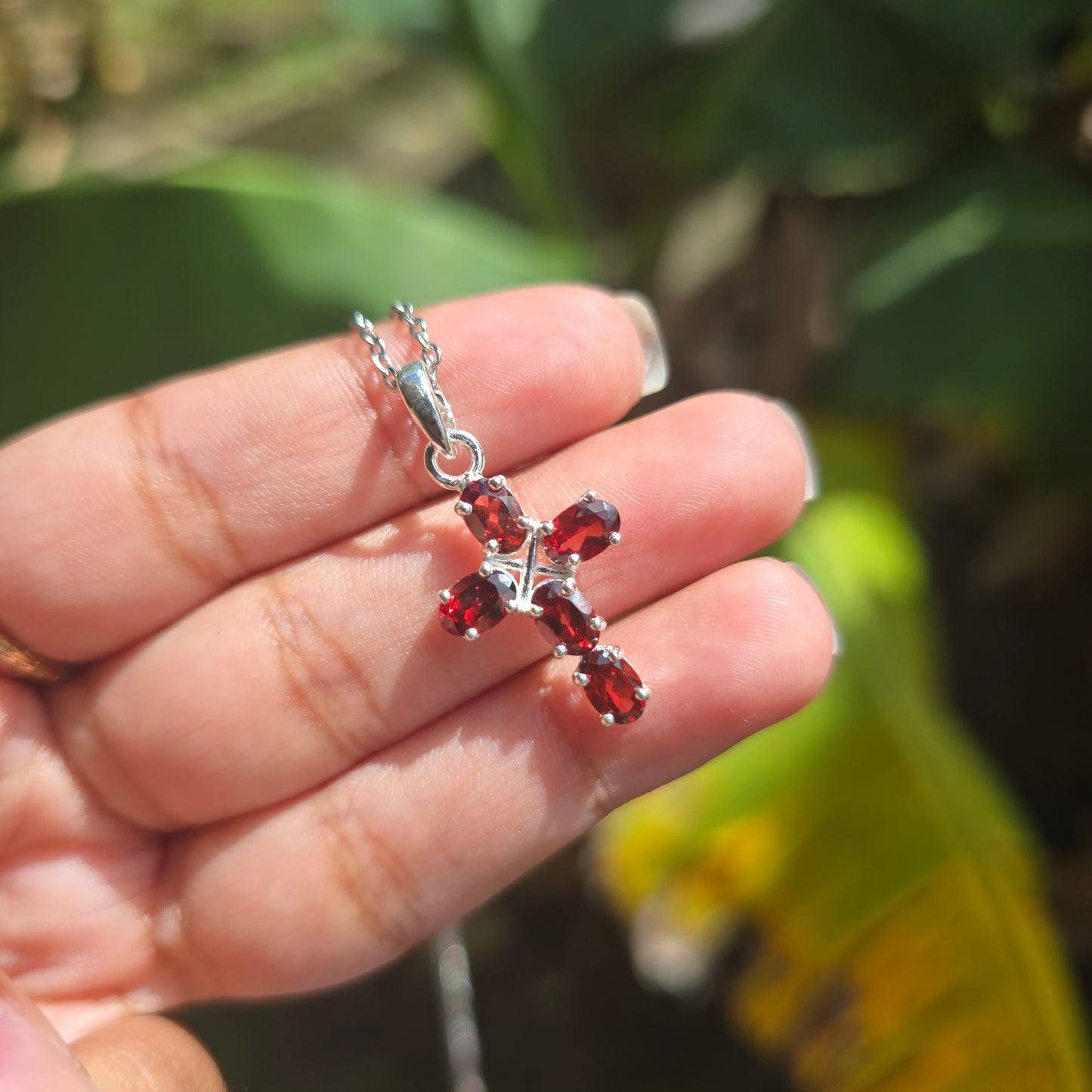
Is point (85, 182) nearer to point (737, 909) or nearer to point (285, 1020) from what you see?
point (285, 1020)

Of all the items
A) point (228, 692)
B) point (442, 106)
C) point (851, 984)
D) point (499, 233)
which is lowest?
point (851, 984)

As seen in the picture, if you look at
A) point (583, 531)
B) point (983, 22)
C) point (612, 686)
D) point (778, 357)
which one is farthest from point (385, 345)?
point (983, 22)

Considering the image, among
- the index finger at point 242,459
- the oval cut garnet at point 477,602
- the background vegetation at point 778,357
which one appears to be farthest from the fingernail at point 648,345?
the background vegetation at point 778,357

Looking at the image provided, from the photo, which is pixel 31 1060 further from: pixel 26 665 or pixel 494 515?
pixel 494 515

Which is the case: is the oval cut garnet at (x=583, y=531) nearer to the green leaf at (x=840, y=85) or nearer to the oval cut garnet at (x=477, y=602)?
the oval cut garnet at (x=477, y=602)

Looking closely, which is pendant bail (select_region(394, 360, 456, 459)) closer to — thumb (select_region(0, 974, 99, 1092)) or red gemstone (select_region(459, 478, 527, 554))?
red gemstone (select_region(459, 478, 527, 554))

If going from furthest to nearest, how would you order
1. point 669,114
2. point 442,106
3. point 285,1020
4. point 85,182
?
1. point 442,106
2. point 669,114
3. point 285,1020
4. point 85,182

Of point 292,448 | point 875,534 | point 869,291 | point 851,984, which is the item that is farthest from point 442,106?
point 851,984
